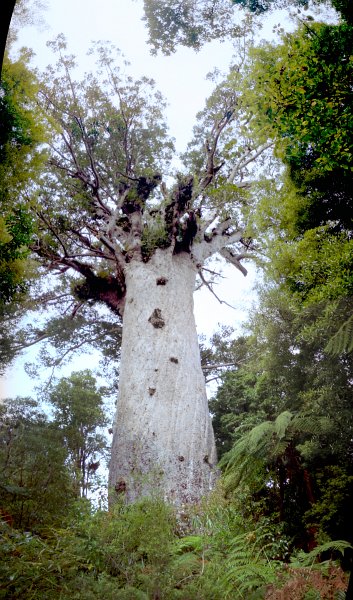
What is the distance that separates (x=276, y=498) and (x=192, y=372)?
8.86ft

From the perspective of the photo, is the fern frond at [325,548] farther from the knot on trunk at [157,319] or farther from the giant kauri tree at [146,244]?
the knot on trunk at [157,319]

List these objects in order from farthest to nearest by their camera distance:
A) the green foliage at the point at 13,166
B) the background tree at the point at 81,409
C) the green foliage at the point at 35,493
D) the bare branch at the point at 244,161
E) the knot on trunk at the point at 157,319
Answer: the background tree at the point at 81,409 → the bare branch at the point at 244,161 → the knot on trunk at the point at 157,319 → the green foliage at the point at 13,166 → the green foliage at the point at 35,493

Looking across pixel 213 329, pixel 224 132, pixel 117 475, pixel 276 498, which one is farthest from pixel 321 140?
pixel 213 329

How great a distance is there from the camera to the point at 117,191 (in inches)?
453

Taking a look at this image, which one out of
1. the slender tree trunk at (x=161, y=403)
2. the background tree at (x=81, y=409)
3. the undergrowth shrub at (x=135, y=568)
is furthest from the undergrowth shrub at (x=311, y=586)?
the background tree at (x=81, y=409)

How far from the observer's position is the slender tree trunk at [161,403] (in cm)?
529

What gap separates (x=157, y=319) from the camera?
7.07m

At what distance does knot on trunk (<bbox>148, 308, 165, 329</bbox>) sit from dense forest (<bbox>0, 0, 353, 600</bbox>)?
0.05m

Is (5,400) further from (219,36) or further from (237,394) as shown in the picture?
(219,36)

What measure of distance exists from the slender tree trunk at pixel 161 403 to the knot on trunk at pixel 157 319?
0.02m

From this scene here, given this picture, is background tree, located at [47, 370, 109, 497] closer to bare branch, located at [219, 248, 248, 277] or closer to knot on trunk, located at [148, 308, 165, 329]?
bare branch, located at [219, 248, 248, 277]

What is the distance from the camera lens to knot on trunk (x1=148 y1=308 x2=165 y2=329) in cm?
700

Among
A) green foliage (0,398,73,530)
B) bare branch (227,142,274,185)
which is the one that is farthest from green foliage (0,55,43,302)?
bare branch (227,142,274,185)

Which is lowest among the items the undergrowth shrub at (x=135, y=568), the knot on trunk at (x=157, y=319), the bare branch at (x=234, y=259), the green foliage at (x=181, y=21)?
the undergrowth shrub at (x=135, y=568)
